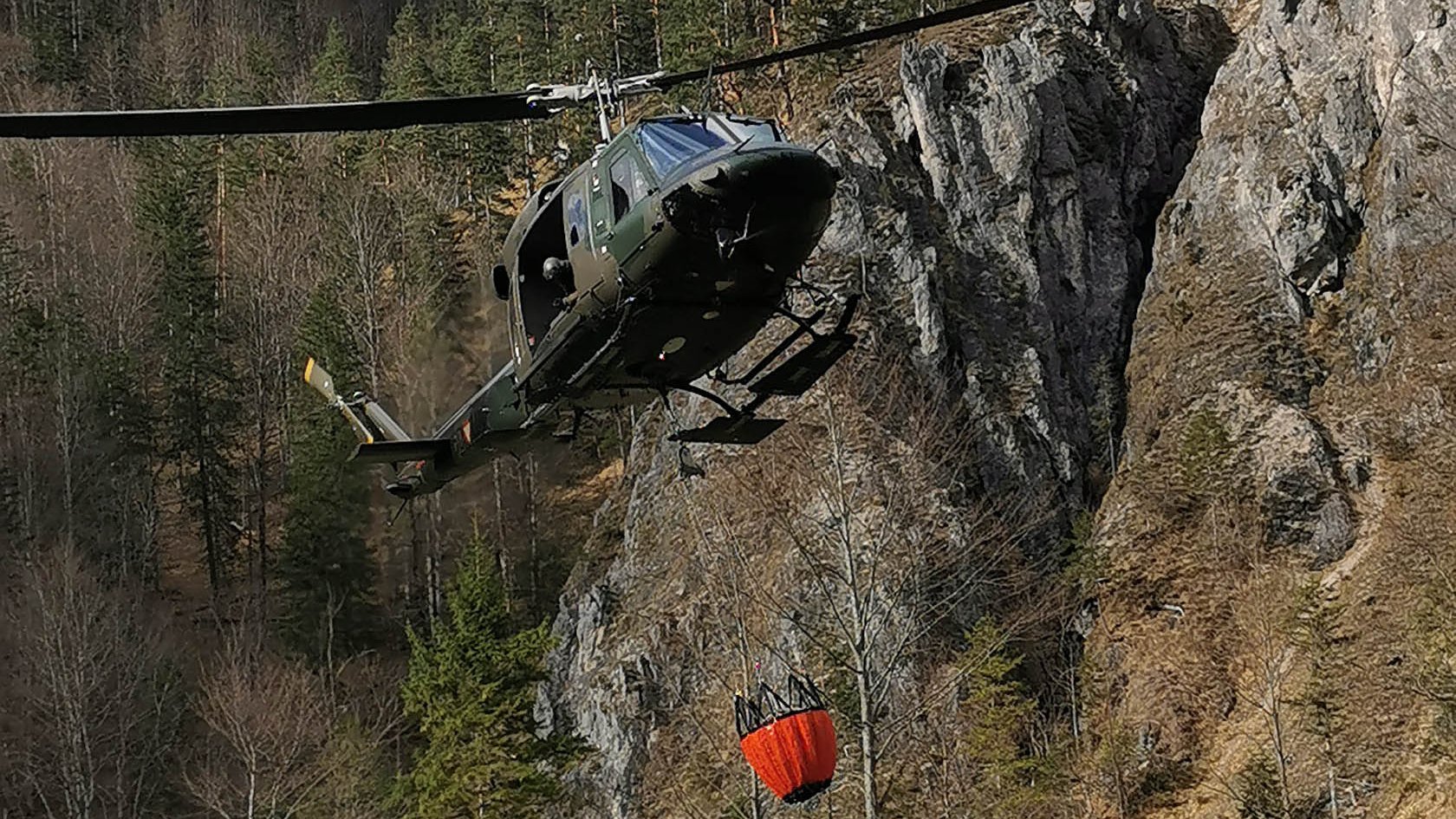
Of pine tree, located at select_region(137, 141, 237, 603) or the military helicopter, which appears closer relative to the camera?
the military helicopter

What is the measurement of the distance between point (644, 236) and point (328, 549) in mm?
27140

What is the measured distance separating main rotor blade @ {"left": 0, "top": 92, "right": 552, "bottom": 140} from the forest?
8.15 meters

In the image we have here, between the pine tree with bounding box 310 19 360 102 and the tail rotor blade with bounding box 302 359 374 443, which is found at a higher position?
the pine tree with bounding box 310 19 360 102

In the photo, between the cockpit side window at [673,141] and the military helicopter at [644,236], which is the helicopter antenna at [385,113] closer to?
the military helicopter at [644,236]

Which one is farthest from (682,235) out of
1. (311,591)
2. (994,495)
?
(311,591)

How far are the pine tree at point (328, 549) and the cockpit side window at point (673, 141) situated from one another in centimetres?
2509

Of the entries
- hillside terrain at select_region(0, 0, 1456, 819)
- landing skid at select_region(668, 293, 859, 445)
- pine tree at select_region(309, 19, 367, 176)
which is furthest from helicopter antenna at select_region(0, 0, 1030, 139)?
pine tree at select_region(309, 19, 367, 176)

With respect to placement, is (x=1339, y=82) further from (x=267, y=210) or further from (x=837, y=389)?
(x=267, y=210)

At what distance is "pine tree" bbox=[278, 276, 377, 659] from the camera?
32.1 meters

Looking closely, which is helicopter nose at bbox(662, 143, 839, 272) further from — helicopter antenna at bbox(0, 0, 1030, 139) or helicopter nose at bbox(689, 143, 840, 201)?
helicopter antenna at bbox(0, 0, 1030, 139)

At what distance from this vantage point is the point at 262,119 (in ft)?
24.3

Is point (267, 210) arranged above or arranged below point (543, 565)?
above

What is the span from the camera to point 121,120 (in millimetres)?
7074

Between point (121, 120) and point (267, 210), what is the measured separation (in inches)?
1595
